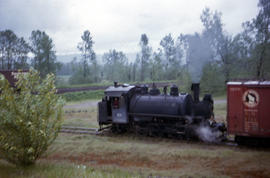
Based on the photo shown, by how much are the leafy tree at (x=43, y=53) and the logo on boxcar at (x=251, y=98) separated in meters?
39.8

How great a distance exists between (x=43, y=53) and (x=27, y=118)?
39762 mm

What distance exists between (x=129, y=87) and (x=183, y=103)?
4042 millimetres

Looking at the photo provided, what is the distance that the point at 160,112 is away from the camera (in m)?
13.7

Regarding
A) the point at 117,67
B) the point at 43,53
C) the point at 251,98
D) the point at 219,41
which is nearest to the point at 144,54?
the point at 117,67

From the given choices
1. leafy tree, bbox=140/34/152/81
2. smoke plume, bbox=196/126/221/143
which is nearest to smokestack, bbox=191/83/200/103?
smoke plume, bbox=196/126/221/143

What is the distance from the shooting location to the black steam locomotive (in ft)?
42.9

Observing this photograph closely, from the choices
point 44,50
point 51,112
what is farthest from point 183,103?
point 44,50

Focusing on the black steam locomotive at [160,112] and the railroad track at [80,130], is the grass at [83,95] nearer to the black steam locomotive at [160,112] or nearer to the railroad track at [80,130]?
the railroad track at [80,130]

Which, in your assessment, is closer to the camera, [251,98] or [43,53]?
[251,98]

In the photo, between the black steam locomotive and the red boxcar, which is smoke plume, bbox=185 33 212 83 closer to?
the black steam locomotive

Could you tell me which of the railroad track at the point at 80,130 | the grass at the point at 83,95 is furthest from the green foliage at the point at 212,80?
the grass at the point at 83,95

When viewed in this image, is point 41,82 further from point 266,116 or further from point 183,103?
point 266,116

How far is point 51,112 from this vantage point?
8.67 metres

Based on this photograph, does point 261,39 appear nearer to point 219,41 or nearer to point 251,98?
point 219,41
